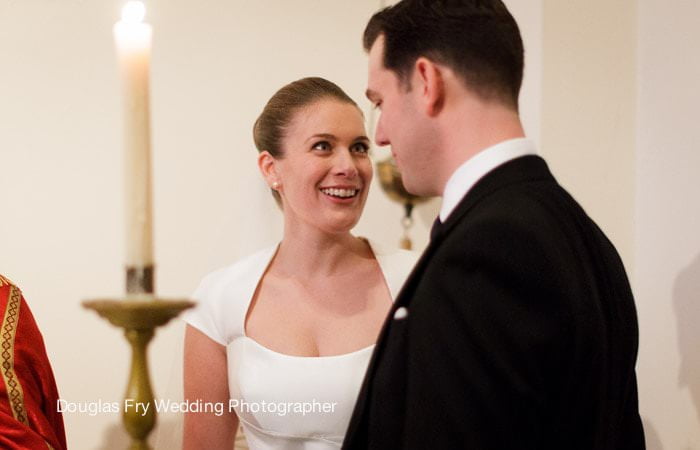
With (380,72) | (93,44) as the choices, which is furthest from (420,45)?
(93,44)

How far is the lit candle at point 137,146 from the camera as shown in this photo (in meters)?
0.60

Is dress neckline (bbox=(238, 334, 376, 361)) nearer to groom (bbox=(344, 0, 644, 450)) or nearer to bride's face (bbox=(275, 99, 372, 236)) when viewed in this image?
bride's face (bbox=(275, 99, 372, 236))

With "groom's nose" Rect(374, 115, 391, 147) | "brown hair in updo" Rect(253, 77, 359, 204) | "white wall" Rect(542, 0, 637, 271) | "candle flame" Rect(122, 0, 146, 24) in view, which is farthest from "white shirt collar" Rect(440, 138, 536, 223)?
"white wall" Rect(542, 0, 637, 271)

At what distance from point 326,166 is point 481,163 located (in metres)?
0.66

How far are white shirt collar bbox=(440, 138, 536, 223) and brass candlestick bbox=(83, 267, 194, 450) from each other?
1.57ft

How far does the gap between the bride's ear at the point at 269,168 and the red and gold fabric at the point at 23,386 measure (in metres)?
0.54

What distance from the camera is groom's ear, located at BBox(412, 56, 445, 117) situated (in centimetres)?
99

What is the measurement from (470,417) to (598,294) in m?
0.23

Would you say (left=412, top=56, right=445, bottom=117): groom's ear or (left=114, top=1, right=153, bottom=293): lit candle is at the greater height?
(left=412, top=56, right=445, bottom=117): groom's ear

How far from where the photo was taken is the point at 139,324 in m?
0.59

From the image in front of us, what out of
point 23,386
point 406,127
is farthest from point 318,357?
point 406,127

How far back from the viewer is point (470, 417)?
2.80 ft

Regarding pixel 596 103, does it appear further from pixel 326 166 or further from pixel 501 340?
pixel 501 340

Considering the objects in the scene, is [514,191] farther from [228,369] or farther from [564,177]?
[564,177]
